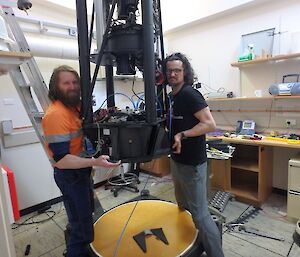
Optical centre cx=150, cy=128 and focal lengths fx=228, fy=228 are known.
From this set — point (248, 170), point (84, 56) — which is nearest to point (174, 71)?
point (84, 56)

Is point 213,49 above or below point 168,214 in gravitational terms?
above

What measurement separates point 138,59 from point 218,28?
109 inches

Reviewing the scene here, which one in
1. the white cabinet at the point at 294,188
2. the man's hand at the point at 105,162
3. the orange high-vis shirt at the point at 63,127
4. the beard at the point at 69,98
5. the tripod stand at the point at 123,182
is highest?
the beard at the point at 69,98

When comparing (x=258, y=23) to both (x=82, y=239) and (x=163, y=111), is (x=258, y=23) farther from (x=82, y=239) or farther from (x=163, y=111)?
Answer: (x=82, y=239)

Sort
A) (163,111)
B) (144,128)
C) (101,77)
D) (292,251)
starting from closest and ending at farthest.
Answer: (144,128) → (163,111) → (292,251) → (101,77)

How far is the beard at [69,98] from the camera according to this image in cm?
132

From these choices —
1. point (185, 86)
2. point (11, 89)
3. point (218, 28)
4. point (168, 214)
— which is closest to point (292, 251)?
point (168, 214)

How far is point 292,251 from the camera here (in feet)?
6.32

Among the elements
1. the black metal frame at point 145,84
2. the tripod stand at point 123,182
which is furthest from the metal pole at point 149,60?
the tripod stand at point 123,182

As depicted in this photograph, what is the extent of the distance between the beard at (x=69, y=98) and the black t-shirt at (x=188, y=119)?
61cm

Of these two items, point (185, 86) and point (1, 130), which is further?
point (1, 130)

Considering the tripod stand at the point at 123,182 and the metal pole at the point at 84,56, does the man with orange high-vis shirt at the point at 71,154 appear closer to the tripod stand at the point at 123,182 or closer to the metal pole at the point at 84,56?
the metal pole at the point at 84,56

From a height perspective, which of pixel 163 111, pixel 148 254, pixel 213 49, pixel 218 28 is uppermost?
pixel 218 28

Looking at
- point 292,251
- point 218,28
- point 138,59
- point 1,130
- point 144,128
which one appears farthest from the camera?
point 218,28
